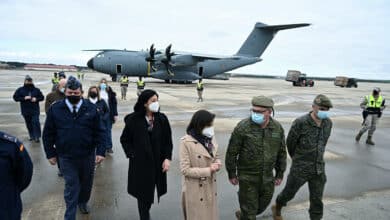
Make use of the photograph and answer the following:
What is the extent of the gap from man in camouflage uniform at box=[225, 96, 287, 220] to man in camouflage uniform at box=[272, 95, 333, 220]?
643 millimetres

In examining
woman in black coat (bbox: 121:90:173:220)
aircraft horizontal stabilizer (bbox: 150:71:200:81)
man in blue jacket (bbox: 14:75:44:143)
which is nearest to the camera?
woman in black coat (bbox: 121:90:173:220)

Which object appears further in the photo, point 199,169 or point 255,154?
point 255,154

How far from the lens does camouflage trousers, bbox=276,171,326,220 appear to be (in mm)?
3771

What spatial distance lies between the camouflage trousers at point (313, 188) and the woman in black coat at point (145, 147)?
1671mm

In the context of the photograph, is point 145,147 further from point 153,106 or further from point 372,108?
point 372,108

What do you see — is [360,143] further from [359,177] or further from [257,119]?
[257,119]

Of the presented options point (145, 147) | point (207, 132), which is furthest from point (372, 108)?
point (145, 147)

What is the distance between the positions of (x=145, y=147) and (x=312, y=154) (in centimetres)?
213

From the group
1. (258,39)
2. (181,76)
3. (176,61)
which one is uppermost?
(258,39)

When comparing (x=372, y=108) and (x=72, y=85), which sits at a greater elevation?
(x=72, y=85)

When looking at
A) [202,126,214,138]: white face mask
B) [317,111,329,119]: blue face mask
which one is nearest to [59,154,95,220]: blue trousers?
[202,126,214,138]: white face mask

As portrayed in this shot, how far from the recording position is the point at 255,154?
333 cm

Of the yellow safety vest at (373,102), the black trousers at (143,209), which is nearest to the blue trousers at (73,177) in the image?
the black trousers at (143,209)

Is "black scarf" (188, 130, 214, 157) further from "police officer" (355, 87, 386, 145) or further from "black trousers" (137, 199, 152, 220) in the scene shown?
"police officer" (355, 87, 386, 145)
